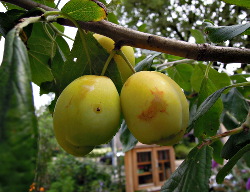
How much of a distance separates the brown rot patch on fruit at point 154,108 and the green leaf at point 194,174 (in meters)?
0.15

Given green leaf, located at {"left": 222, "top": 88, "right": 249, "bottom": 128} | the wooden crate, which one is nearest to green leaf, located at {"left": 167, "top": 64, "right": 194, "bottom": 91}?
green leaf, located at {"left": 222, "top": 88, "right": 249, "bottom": 128}

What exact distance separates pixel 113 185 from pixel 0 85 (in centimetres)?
428

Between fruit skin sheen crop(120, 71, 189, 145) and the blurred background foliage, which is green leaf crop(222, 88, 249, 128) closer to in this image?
fruit skin sheen crop(120, 71, 189, 145)

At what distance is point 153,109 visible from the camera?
1.31ft

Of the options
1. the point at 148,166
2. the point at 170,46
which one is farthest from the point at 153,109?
the point at 148,166

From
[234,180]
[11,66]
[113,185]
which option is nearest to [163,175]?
[113,185]

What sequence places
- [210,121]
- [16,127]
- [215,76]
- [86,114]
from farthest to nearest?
[215,76] → [210,121] → [86,114] → [16,127]

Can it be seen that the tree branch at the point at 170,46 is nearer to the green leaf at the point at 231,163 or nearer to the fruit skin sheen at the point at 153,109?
the fruit skin sheen at the point at 153,109

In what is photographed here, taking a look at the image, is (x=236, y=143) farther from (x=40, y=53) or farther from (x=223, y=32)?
(x=40, y=53)

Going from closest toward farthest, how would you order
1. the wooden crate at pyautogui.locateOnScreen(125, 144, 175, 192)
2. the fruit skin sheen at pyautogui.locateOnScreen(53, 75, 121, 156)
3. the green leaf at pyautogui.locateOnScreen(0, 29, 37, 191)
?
the green leaf at pyautogui.locateOnScreen(0, 29, 37, 191) < the fruit skin sheen at pyautogui.locateOnScreen(53, 75, 121, 156) < the wooden crate at pyautogui.locateOnScreen(125, 144, 175, 192)

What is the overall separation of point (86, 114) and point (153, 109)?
0.10 metres

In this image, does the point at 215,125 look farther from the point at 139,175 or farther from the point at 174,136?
the point at 139,175

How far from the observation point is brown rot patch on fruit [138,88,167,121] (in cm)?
40

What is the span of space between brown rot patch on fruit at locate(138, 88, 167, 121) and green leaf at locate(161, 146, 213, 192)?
5.9 inches
